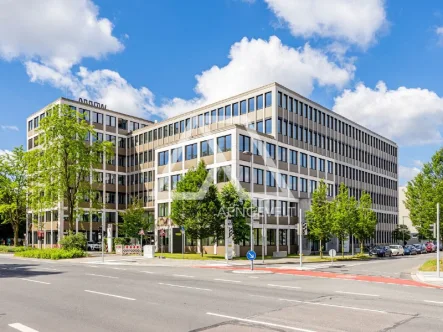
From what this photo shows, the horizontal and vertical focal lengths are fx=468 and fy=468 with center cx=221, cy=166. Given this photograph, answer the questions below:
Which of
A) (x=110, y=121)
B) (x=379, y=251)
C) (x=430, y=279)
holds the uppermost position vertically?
(x=110, y=121)

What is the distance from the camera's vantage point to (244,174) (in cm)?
5109

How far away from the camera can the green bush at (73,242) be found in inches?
1914

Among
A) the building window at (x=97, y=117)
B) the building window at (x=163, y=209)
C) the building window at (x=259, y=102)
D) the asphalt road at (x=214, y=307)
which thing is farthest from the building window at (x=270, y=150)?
the building window at (x=97, y=117)

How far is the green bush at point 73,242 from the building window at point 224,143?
17.7 metres

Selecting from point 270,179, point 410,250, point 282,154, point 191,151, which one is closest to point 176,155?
point 191,151

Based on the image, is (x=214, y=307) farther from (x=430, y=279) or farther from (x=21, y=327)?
(x=430, y=279)

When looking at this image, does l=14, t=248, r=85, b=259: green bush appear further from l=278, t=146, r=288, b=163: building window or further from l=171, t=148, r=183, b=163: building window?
l=278, t=146, r=288, b=163: building window

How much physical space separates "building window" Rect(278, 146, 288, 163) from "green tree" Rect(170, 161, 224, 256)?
12.6m

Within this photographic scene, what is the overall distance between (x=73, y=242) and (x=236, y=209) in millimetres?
17579

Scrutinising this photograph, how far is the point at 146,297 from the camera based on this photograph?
53.3ft

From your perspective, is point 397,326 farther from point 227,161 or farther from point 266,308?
point 227,161

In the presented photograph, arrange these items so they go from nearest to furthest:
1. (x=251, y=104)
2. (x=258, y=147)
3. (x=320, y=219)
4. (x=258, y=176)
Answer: (x=320, y=219) < (x=258, y=176) < (x=258, y=147) < (x=251, y=104)

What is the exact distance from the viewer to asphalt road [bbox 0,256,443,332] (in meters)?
11.3

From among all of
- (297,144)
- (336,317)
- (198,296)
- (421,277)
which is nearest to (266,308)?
(336,317)
